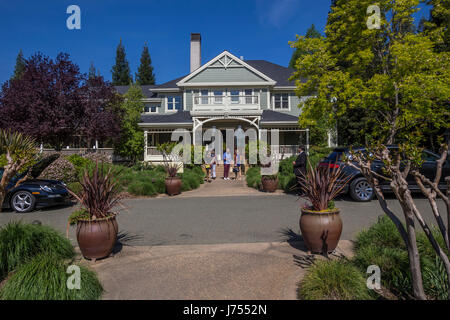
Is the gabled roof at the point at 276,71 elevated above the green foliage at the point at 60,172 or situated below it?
above

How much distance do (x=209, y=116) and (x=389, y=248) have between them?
803 inches

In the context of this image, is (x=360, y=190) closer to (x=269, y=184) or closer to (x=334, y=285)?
(x=269, y=184)

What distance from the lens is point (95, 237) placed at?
15.7 ft

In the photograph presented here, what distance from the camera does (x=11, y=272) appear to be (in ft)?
13.3

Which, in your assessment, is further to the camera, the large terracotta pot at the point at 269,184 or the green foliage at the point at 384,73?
the large terracotta pot at the point at 269,184

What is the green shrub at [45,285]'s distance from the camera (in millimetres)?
3232

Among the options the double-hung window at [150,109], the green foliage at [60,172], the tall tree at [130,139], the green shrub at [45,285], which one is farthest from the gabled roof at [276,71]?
the green shrub at [45,285]

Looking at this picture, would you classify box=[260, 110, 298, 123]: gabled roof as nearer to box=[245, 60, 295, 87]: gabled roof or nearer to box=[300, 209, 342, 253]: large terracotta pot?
box=[245, 60, 295, 87]: gabled roof

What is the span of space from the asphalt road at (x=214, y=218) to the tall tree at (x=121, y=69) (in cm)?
5754

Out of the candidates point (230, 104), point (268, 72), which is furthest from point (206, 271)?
point (268, 72)

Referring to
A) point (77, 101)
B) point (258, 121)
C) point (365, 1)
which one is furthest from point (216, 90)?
point (365, 1)

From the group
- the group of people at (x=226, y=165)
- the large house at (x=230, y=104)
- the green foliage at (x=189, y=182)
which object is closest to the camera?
the green foliage at (x=189, y=182)

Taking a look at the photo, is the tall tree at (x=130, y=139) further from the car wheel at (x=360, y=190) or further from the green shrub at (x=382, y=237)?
the green shrub at (x=382, y=237)

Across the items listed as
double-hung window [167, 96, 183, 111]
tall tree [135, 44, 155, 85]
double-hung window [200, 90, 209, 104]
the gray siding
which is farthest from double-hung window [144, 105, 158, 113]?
tall tree [135, 44, 155, 85]
